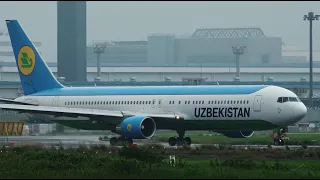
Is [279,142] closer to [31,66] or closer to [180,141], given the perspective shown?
[180,141]

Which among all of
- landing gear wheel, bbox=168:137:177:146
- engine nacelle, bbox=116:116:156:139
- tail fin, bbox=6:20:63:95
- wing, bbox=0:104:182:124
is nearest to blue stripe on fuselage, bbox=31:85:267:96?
tail fin, bbox=6:20:63:95

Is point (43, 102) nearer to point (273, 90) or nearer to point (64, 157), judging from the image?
point (273, 90)

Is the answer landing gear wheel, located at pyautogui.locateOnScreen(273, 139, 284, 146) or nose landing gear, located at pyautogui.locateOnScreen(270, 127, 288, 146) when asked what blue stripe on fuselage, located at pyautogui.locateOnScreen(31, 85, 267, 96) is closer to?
nose landing gear, located at pyautogui.locateOnScreen(270, 127, 288, 146)

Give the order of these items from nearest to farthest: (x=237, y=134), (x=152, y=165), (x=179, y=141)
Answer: (x=152, y=165)
(x=179, y=141)
(x=237, y=134)

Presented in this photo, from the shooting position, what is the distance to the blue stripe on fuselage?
211ft

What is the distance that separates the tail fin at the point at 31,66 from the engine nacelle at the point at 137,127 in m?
9.81

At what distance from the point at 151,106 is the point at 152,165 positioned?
83.8ft

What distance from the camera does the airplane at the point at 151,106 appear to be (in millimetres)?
63125

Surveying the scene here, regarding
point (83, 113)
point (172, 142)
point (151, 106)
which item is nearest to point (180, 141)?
point (172, 142)

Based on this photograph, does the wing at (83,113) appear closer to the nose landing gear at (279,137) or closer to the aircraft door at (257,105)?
the aircraft door at (257,105)

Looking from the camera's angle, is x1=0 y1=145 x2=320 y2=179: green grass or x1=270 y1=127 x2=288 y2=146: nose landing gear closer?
x1=0 y1=145 x2=320 y2=179: green grass

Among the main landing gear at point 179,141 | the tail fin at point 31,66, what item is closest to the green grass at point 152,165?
the main landing gear at point 179,141

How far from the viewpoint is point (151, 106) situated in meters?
67.6

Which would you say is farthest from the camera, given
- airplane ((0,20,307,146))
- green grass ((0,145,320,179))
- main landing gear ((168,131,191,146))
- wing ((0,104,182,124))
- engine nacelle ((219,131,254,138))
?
engine nacelle ((219,131,254,138))
